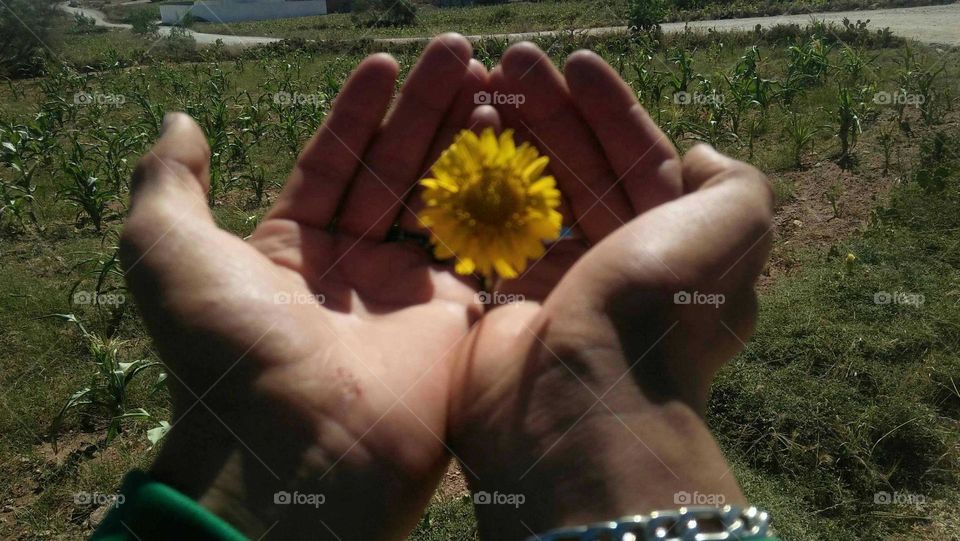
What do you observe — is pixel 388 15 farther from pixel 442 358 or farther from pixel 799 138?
pixel 442 358

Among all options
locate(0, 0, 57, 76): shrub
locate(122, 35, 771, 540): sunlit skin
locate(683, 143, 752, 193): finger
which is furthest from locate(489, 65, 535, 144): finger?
locate(0, 0, 57, 76): shrub

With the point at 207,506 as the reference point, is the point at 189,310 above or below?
above

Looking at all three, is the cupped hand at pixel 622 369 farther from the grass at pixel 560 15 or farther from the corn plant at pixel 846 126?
the grass at pixel 560 15

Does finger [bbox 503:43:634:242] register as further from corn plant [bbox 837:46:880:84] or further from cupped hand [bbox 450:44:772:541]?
corn plant [bbox 837:46:880:84]

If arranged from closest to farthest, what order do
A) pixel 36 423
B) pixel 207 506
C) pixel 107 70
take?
1. pixel 207 506
2. pixel 36 423
3. pixel 107 70

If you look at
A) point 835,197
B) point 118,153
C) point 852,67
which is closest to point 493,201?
point 835,197

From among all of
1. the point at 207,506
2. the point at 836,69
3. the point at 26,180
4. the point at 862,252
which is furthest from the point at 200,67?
the point at 207,506

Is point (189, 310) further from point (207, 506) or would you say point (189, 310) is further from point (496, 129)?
point (496, 129)
